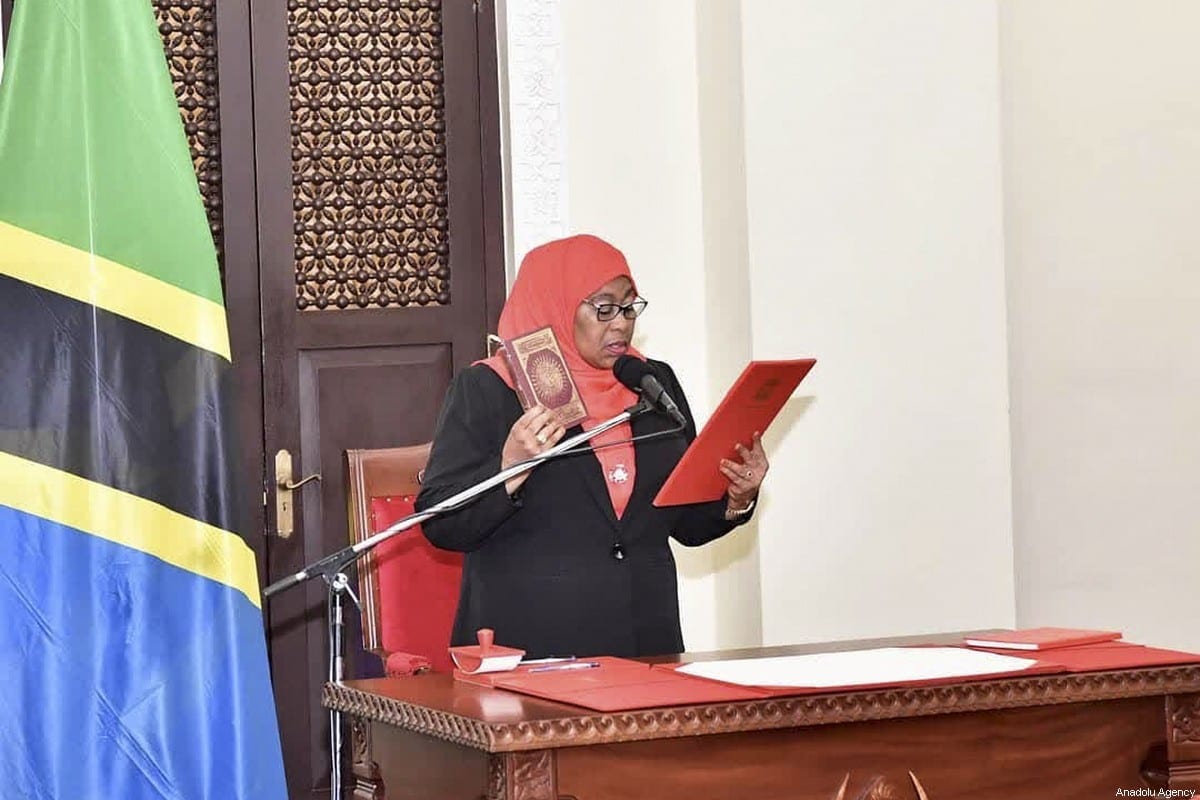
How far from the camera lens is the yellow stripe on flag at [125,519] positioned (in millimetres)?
2932

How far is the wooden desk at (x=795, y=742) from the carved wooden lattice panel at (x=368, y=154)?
6.54 feet

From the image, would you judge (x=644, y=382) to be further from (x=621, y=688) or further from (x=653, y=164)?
(x=653, y=164)

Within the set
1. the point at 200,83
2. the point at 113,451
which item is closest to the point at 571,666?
the point at 113,451

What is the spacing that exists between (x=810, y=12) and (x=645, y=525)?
70.1 inches

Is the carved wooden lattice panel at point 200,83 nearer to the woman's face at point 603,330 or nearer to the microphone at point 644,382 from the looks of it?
the woman's face at point 603,330

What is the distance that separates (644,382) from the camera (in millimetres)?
3072

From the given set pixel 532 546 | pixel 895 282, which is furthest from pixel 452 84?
pixel 532 546

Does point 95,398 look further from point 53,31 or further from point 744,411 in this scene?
point 744,411

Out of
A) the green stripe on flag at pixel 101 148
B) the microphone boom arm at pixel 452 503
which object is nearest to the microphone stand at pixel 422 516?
the microphone boom arm at pixel 452 503

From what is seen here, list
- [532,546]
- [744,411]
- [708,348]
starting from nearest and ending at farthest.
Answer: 1. [744,411]
2. [532,546]
3. [708,348]

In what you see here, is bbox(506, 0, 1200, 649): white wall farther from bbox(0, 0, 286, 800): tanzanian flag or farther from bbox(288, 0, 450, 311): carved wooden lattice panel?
bbox(0, 0, 286, 800): tanzanian flag

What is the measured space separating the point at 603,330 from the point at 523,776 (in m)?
1.09

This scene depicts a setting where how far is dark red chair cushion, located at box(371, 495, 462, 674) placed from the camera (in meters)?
3.76

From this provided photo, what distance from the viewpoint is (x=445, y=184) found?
4762 millimetres
